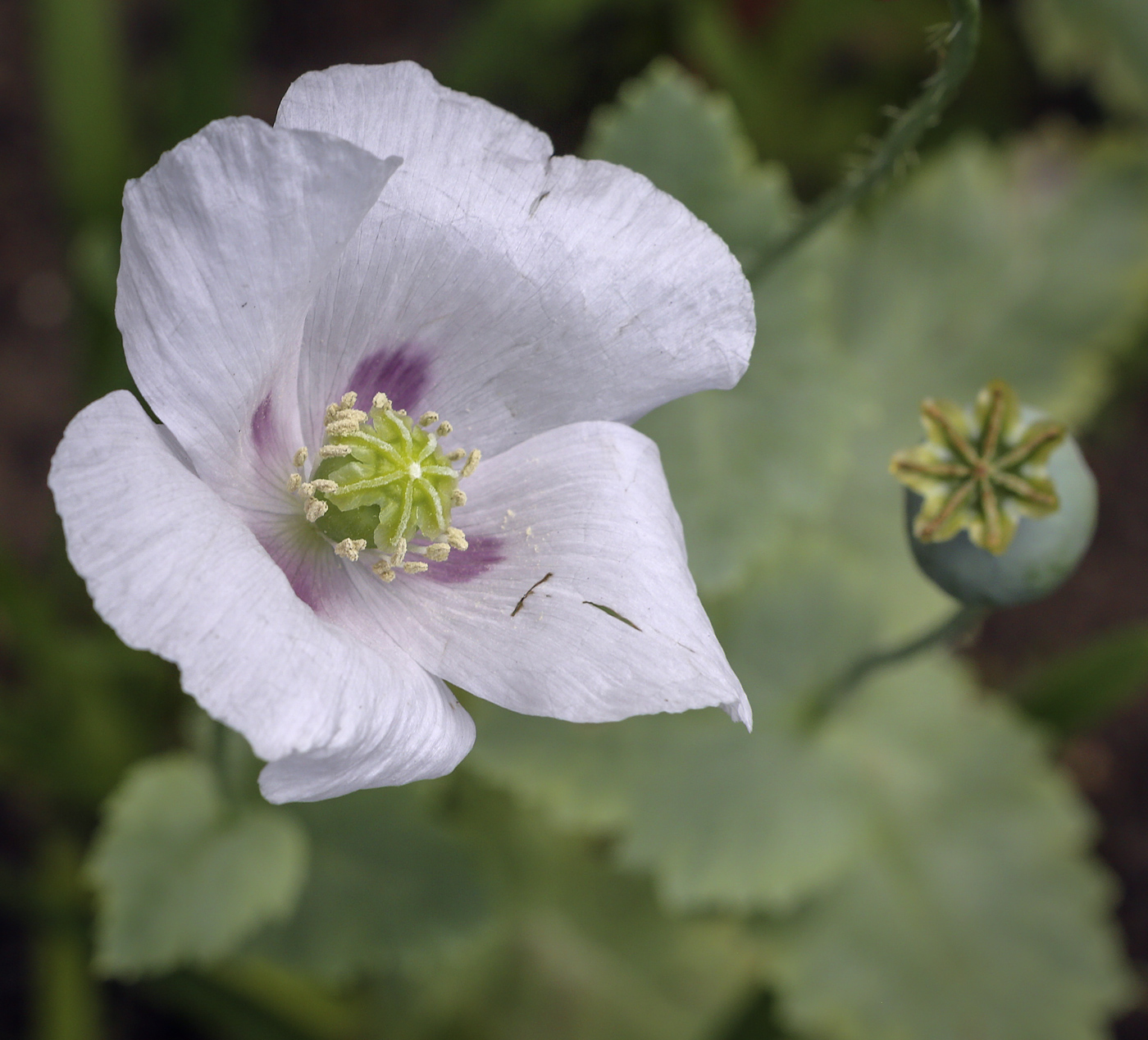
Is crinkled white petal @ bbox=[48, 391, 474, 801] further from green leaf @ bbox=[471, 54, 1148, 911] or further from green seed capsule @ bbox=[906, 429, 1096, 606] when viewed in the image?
green leaf @ bbox=[471, 54, 1148, 911]

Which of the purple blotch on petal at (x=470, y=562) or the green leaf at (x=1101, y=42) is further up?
the green leaf at (x=1101, y=42)

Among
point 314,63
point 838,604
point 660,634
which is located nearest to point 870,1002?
point 838,604

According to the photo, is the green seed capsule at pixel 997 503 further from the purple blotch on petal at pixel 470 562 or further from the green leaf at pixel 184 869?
the green leaf at pixel 184 869

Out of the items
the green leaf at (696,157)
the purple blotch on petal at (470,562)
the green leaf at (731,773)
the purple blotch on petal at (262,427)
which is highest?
the green leaf at (696,157)

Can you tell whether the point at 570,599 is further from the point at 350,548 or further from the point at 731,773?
the point at 731,773

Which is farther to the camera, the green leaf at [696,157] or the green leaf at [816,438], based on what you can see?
the green leaf at [816,438]

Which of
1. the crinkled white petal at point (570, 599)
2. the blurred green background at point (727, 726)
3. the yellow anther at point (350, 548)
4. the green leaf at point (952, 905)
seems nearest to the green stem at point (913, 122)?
the blurred green background at point (727, 726)

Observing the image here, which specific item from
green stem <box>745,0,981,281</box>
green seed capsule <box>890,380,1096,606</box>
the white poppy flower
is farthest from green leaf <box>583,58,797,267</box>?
the white poppy flower

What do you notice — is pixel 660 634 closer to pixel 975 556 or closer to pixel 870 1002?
pixel 975 556
